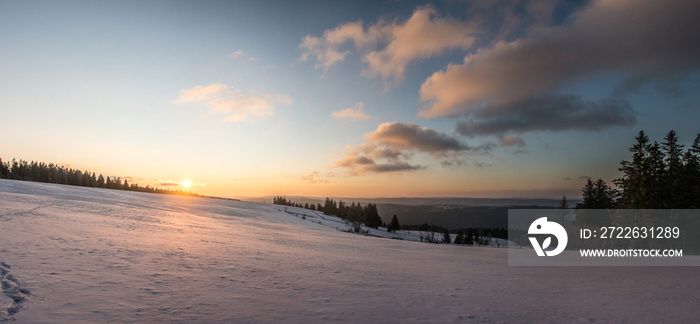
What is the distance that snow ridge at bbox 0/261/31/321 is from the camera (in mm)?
5301

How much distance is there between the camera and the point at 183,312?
6.29 metres

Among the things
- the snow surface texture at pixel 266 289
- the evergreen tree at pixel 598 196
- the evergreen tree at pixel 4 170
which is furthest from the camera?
the evergreen tree at pixel 4 170

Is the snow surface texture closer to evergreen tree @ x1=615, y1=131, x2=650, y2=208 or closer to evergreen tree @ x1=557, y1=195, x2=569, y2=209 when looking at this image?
evergreen tree @ x1=615, y1=131, x2=650, y2=208

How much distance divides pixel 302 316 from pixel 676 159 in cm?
5128

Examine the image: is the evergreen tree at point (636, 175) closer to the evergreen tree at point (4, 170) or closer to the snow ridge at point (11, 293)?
the snow ridge at point (11, 293)

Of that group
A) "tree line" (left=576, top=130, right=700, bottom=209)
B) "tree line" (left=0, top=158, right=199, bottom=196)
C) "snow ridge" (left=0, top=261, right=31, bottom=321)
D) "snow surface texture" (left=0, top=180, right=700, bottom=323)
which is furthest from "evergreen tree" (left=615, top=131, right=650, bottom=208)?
"tree line" (left=0, top=158, right=199, bottom=196)

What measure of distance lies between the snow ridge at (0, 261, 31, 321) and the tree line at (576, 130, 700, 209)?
2081 inches

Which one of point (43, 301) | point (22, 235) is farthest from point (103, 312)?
point (22, 235)

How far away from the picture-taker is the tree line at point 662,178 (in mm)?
34625

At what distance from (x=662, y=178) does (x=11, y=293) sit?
54258 millimetres

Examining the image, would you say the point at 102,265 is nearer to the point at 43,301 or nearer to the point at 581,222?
the point at 43,301

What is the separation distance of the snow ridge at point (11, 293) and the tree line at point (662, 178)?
5286cm
